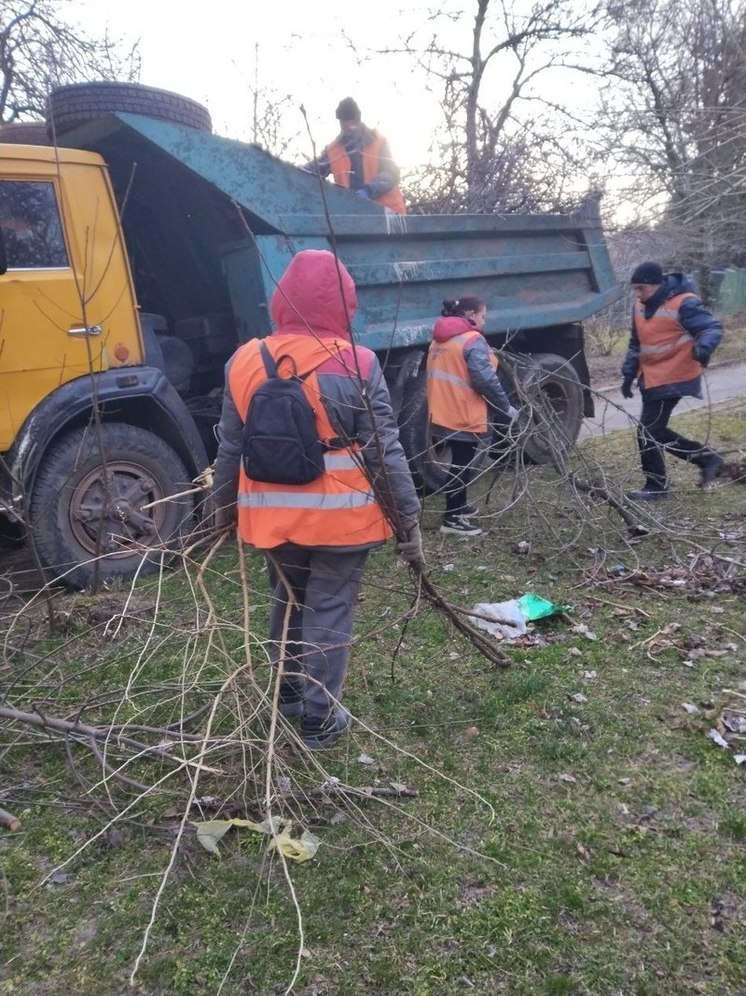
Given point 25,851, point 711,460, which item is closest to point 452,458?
point 711,460

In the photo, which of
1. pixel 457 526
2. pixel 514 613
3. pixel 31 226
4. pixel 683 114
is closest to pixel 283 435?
pixel 514 613

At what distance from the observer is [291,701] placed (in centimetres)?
320

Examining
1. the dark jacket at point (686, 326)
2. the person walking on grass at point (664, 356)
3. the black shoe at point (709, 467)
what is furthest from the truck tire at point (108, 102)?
the black shoe at point (709, 467)

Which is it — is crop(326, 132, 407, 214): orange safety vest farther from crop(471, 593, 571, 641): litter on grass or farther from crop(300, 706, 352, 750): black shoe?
crop(300, 706, 352, 750): black shoe

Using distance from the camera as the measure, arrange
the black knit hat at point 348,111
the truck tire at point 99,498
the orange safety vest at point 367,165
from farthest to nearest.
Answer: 1. the black knit hat at point 348,111
2. the orange safety vest at point 367,165
3. the truck tire at point 99,498

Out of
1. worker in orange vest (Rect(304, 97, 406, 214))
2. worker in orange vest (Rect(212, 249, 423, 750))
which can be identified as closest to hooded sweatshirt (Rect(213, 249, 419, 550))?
worker in orange vest (Rect(212, 249, 423, 750))

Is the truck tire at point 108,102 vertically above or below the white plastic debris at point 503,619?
above

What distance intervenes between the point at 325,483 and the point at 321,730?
0.94 meters

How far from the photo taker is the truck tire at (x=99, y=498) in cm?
434

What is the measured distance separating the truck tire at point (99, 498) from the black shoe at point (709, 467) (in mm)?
3829

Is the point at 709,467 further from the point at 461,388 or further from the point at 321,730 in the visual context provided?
the point at 321,730

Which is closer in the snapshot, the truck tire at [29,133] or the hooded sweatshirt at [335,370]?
the hooded sweatshirt at [335,370]

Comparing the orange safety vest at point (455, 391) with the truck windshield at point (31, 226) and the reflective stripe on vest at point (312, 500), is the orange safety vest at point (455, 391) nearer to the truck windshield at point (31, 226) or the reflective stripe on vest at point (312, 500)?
the truck windshield at point (31, 226)

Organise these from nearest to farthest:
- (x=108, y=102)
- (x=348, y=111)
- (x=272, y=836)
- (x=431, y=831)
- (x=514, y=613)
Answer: (x=272, y=836) < (x=431, y=831) < (x=514, y=613) < (x=108, y=102) < (x=348, y=111)
